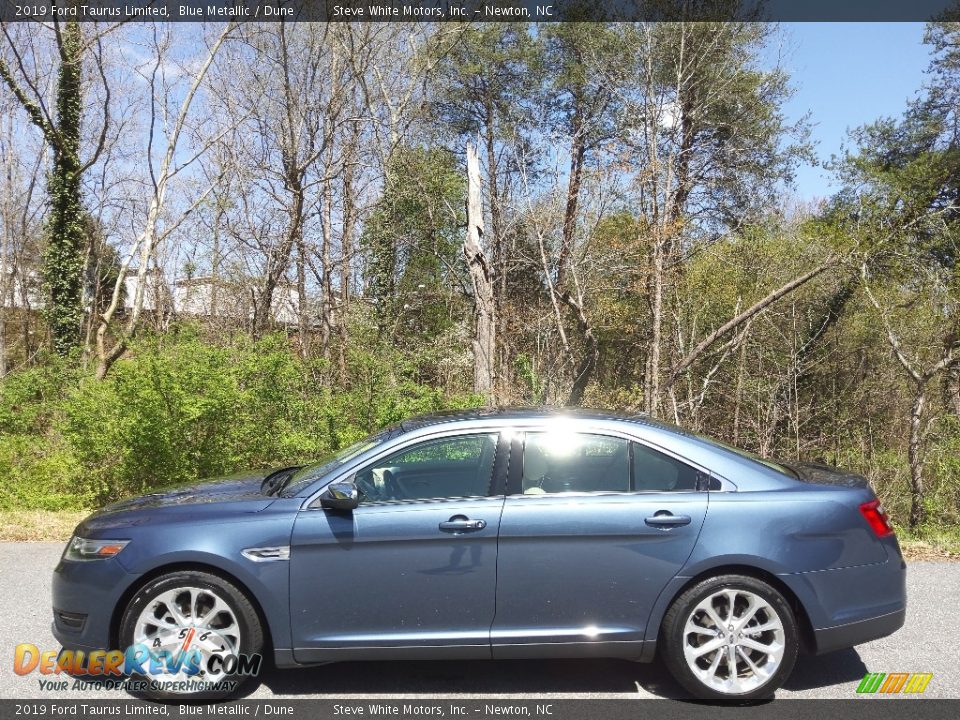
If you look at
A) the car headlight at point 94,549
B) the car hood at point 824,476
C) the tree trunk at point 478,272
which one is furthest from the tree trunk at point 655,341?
the car headlight at point 94,549

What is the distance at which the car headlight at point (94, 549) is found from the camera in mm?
4184

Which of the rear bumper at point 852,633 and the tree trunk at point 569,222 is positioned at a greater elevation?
the tree trunk at point 569,222

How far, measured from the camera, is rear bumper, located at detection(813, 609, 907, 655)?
Result: 414 cm

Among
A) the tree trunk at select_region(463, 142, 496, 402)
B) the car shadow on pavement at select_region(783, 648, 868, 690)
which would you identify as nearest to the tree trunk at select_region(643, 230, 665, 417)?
the tree trunk at select_region(463, 142, 496, 402)

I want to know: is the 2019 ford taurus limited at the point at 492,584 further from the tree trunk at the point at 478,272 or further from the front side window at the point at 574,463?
the tree trunk at the point at 478,272

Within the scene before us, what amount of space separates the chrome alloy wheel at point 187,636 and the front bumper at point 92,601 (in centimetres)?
17

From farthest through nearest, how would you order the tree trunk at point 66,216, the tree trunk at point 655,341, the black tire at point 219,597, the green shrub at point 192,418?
the tree trunk at point 66,216 < the tree trunk at point 655,341 < the green shrub at point 192,418 < the black tire at point 219,597

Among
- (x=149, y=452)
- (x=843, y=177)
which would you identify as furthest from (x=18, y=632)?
(x=843, y=177)

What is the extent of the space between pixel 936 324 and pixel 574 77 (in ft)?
Result: 50.1

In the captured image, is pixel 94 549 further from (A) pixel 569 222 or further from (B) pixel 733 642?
(A) pixel 569 222

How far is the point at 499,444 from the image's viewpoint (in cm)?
444

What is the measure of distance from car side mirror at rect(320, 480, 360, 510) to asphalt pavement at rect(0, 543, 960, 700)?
102 centimetres

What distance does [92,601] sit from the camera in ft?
13.6

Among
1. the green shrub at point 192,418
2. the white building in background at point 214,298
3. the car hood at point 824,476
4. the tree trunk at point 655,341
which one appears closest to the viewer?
the car hood at point 824,476
